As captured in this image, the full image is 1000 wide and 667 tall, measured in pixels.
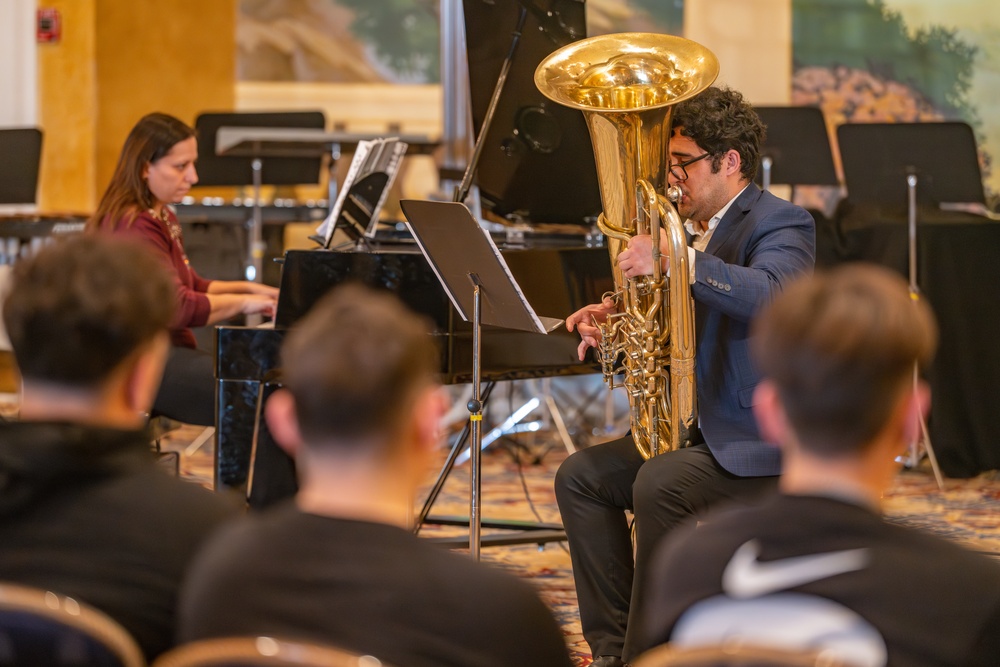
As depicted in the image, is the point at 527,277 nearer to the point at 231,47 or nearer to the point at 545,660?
Result: the point at 545,660

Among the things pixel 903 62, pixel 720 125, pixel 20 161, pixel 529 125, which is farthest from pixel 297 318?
pixel 903 62

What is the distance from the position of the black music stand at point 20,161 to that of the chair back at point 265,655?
6.12 metres

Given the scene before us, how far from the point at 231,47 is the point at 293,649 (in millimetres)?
8038

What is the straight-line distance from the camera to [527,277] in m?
3.97

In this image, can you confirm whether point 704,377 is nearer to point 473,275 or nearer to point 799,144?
point 473,275

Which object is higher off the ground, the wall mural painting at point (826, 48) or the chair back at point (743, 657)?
the wall mural painting at point (826, 48)

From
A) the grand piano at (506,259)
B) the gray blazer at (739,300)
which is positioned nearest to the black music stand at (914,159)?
the grand piano at (506,259)

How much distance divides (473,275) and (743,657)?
2057 millimetres

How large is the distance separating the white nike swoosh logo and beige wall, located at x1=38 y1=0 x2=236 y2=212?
7.63 metres

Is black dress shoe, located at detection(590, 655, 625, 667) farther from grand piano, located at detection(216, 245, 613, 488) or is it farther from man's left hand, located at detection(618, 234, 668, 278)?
grand piano, located at detection(216, 245, 613, 488)

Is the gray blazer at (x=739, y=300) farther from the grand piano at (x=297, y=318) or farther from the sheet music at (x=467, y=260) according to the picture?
the grand piano at (x=297, y=318)

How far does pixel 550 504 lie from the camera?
17.4 ft

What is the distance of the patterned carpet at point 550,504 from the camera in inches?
162

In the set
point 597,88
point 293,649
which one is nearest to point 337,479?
point 293,649
